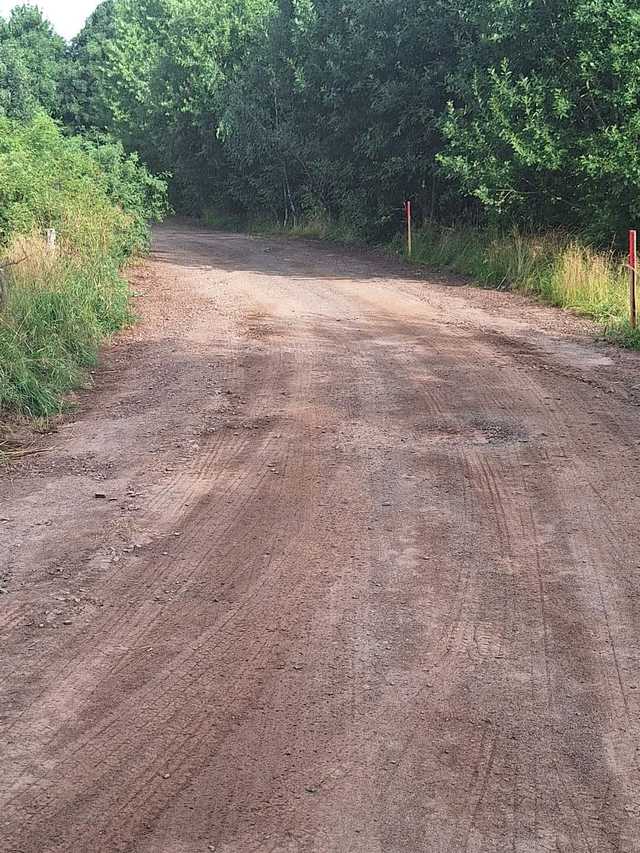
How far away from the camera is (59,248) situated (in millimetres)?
14969

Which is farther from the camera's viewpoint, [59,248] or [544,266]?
[544,266]

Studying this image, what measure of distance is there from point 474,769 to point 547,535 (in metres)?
2.39

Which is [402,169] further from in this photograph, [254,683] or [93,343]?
[254,683]

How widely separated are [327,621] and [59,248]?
11735 mm

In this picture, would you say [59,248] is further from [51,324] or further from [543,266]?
[543,266]

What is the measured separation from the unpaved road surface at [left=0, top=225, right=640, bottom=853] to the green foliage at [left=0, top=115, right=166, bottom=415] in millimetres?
772

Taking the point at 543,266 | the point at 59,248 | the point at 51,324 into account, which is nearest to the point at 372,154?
the point at 543,266

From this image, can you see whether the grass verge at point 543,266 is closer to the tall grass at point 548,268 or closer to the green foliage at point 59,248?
the tall grass at point 548,268

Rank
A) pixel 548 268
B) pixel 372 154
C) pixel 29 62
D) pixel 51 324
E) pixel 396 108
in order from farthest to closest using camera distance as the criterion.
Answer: pixel 29 62 → pixel 372 154 → pixel 396 108 → pixel 548 268 → pixel 51 324

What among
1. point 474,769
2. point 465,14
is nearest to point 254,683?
point 474,769

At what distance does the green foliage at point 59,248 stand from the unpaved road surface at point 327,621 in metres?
0.77

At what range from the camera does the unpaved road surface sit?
10.5ft

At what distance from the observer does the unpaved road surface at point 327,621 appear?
10.5 feet

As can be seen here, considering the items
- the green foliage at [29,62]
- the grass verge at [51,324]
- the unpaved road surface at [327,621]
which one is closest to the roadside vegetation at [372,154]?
the grass verge at [51,324]
